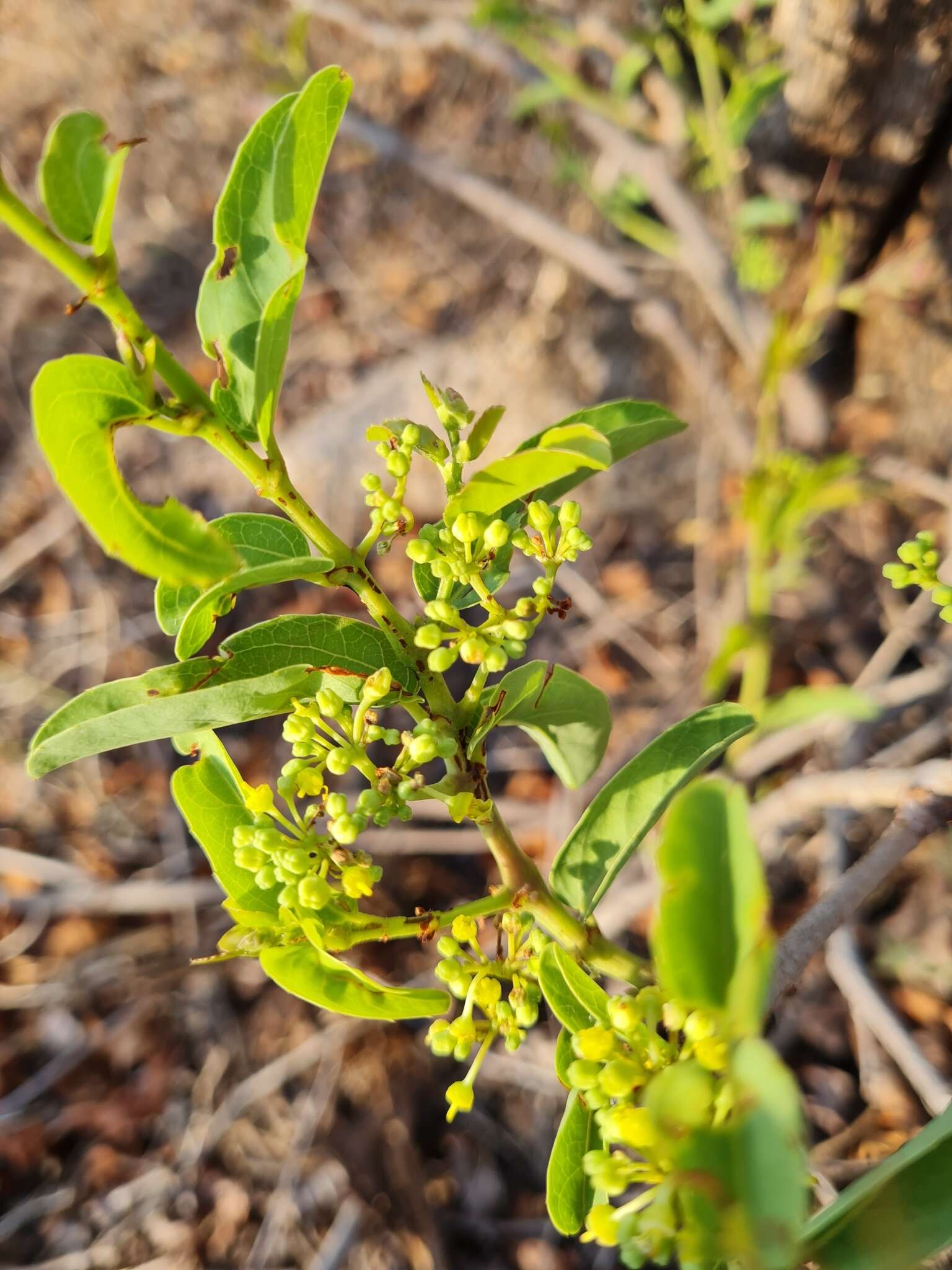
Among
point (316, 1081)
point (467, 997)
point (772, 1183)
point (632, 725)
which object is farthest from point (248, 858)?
point (632, 725)

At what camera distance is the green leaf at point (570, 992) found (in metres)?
0.85

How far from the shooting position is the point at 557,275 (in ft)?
10.0

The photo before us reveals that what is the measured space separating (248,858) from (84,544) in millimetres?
2753

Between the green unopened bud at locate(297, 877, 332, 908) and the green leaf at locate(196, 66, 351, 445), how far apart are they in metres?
0.41

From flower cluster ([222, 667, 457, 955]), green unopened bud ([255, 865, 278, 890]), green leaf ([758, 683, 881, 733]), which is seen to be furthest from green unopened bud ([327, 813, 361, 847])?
green leaf ([758, 683, 881, 733])

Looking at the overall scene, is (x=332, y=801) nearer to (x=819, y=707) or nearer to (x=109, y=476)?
(x=109, y=476)

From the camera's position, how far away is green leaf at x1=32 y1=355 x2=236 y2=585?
681mm

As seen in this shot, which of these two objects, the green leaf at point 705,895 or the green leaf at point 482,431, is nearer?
the green leaf at point 705,895

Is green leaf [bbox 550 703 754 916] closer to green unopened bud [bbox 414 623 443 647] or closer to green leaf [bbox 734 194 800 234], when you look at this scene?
green unopened bud [bbox 414 623 443 647]

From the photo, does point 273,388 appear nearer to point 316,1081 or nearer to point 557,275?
point 316,1081

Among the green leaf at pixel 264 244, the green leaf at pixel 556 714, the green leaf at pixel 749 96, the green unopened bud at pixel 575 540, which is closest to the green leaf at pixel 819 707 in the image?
the green leaf at pixel 556 714

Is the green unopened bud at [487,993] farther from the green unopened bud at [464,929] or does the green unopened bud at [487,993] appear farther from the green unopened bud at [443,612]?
the green unopened bud at [443,612]

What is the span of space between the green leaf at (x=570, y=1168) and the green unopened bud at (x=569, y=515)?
589 millimetres

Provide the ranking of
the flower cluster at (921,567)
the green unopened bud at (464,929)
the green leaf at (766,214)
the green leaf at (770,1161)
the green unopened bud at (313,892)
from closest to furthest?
the green leaf at (770,1161)
the green unopened bud at (313,892)
the green unopened bud at (464,929)
the flower cluster at (921,567)
the green leaf at (766,214)
